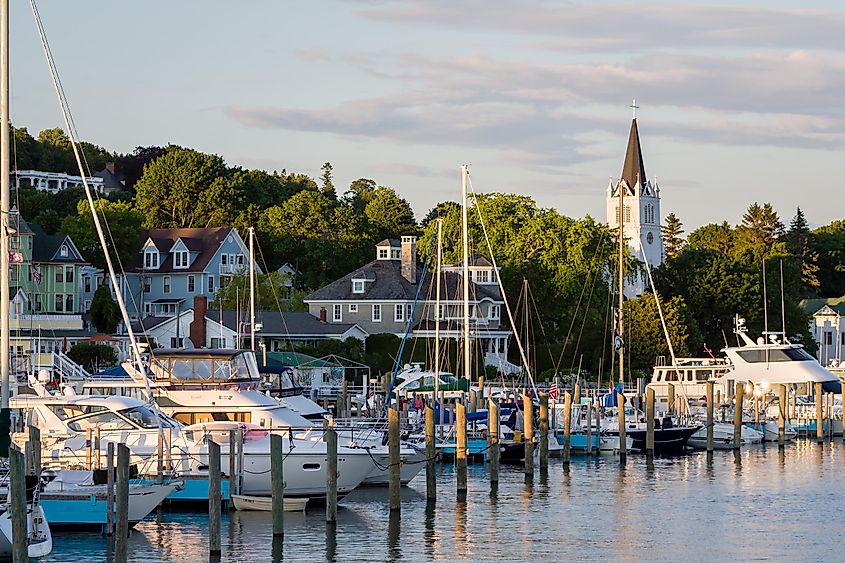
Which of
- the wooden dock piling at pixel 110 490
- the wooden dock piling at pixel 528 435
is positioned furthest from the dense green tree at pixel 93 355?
the wooden dock piling at pixel 110 490

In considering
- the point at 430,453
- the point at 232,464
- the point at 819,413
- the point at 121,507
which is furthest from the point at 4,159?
the point at 819,413

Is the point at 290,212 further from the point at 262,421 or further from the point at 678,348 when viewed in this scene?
the point at 262,421

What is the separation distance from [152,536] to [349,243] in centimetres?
8990

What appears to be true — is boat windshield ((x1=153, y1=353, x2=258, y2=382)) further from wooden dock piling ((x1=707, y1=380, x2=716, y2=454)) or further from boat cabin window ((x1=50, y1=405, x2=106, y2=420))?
wooden dock piling ((x1=707, y1=380, x2=716, y2=454))

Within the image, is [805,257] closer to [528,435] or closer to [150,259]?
[150,259]

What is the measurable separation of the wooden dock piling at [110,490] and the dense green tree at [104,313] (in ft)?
225

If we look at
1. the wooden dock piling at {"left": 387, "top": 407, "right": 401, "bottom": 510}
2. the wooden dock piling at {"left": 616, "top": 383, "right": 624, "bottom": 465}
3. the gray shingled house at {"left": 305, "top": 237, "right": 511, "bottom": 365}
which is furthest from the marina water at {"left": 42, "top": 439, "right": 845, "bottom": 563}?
the gray shingled house at {"left": 305, "top": 237, "right": 511, "bottom": 365}

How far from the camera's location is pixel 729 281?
364ft

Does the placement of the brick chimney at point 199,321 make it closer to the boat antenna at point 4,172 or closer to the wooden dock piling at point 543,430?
the wooden dock piling at point 543,430

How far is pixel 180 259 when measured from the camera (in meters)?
120

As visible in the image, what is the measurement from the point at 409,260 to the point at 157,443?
223ft

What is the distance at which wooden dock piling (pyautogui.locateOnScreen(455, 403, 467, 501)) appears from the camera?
43906 mm

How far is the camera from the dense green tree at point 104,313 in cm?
10400

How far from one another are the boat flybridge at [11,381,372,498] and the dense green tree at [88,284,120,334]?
62.6 metres
